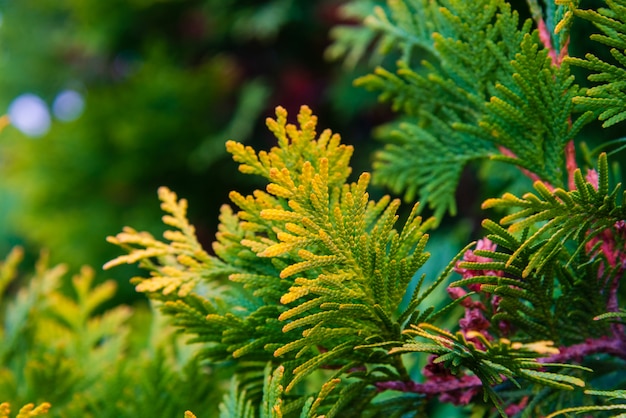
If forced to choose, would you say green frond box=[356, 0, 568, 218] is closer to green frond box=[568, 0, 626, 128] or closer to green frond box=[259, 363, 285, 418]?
green frond box=[568, 0, 626, 128]

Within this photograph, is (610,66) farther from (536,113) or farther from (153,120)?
(153,120)

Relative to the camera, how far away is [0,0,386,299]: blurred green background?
2.80m

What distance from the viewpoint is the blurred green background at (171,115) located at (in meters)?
2.80

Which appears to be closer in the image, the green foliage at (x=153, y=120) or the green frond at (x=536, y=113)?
the green frond at (x=536, y=113)

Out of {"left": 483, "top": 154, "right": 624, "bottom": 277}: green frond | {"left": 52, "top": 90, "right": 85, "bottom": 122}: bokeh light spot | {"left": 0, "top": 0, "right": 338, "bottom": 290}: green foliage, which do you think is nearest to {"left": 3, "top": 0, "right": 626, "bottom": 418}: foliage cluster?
{"left": 483, "top": 154, "right": 624, "bottom": 277}: green frond

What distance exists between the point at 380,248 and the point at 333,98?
216 cm

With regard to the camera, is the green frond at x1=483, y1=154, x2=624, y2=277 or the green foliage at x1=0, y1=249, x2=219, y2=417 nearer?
the green frond at x1=483, y1=154, x2=624, y2=277

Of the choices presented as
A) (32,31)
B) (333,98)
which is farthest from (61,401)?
(32,31)

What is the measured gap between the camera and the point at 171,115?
9.41ft

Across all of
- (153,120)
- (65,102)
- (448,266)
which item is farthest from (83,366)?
(65,102)

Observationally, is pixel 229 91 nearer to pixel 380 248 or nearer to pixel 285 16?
pixel 285 16

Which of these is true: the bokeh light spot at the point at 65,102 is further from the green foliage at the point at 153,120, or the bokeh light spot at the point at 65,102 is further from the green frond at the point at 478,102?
the green frond at the point at 478,102

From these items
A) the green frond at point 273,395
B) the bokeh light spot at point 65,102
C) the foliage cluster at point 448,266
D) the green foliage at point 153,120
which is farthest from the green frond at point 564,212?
the bokeh light spot at point 65,102

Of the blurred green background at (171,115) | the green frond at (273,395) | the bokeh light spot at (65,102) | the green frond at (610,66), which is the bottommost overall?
the green frond at (273,395)
